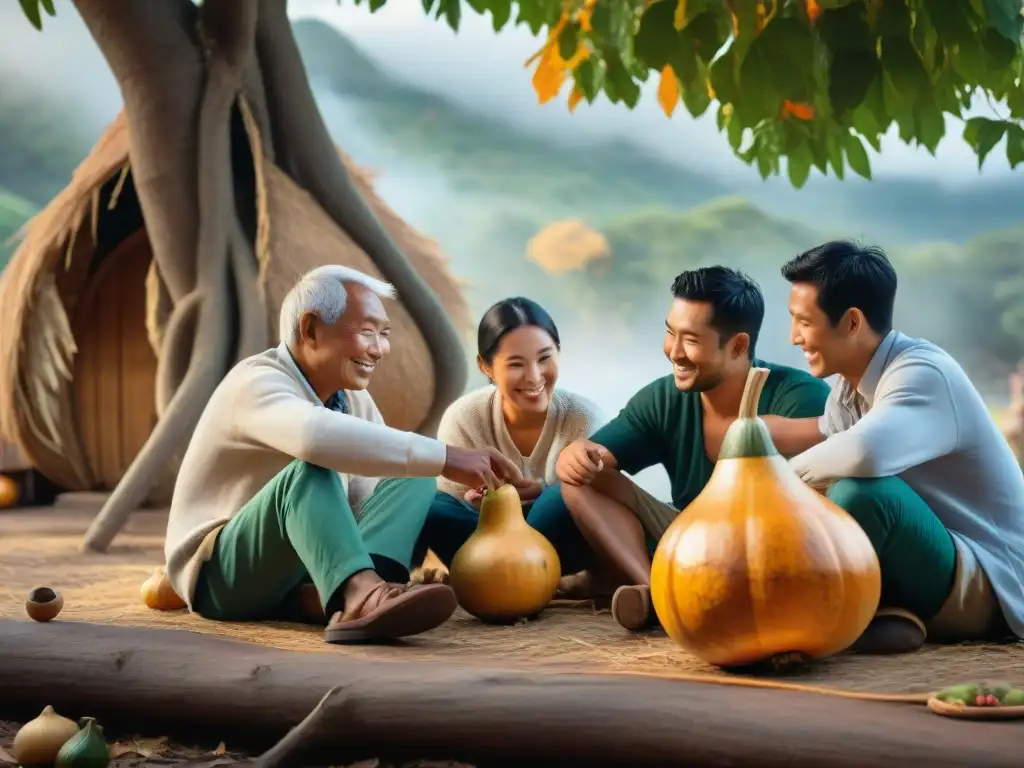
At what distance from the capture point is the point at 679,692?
1.92 metres

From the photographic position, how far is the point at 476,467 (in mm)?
2598

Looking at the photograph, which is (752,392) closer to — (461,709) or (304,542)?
(461,709)

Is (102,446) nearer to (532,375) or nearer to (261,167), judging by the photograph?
(261,167)

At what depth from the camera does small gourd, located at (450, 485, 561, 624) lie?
2734mm

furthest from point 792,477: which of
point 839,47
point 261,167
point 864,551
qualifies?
point 261,167

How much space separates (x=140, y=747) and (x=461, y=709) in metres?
0.67

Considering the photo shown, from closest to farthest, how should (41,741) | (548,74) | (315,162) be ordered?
(41,741) → (548,74) → (315,162)

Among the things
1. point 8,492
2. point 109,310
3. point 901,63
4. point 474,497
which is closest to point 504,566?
point 474,497

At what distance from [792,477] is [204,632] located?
131 centimetres

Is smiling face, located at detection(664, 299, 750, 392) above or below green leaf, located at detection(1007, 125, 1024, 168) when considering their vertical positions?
below

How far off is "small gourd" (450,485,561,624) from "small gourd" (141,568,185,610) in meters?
0.73

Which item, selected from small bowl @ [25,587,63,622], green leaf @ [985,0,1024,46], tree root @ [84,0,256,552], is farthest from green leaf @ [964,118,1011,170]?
tree root @ [84,0,256,552]

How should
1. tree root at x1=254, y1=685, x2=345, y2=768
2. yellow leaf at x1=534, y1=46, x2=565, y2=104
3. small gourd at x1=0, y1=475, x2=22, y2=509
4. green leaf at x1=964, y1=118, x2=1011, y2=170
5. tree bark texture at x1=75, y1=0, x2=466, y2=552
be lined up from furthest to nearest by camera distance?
1. small gourd at x1=0, y1=475, x2=22, y2=509
2. tree bark texture at x1=75, y1=0, x2=466, y2=552
3. yellow leaf at x1=534, y1=46, x2=565, y2=104
4. green leaf at x1=964, y1=118, x2=1011, y2=170
5. tree root at x1=254, y1=685, x2=345, y2=768

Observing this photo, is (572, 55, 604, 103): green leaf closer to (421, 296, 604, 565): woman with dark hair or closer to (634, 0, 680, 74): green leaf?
(421, 296, 604, 565): woman with dark hair
